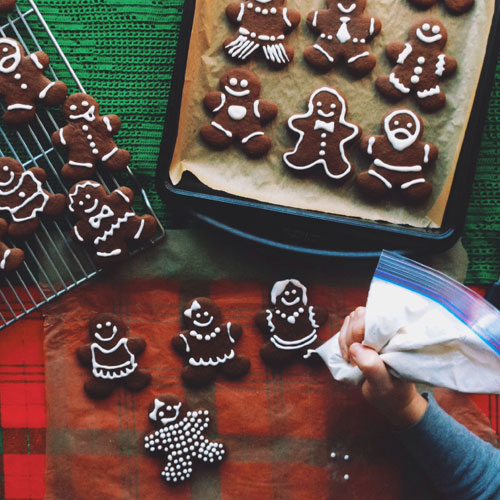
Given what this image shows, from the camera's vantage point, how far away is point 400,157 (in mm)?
1158

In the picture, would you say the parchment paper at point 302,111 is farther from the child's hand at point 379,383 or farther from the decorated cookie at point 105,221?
the child's hand at point 379,383

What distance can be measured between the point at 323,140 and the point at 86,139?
1.59ft

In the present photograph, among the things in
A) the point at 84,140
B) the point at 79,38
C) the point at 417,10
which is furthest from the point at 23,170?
the point at 417,10

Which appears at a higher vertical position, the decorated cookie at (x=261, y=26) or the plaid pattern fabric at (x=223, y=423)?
the decorated cookie at (x=261, y=26)

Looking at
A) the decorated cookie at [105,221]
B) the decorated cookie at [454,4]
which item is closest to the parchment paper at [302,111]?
the decorated cookie at [454,4]

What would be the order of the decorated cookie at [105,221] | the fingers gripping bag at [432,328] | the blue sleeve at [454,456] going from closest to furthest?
the fingers gripping bag at [432,328] < the blue sleeve at [454,456] < the decorated cookie at [105,221]

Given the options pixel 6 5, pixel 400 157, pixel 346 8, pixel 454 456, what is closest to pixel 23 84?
pixel 6 5

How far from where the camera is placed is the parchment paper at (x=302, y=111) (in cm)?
116

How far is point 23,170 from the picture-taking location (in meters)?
1.15

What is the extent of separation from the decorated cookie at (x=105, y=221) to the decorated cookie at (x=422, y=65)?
0.58 meters

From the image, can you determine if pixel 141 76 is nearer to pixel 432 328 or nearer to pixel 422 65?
pixel 422 65

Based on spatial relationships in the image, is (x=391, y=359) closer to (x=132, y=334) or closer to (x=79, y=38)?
(x=132, y=334)

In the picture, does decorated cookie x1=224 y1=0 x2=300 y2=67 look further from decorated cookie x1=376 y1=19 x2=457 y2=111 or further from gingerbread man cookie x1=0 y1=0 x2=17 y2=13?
gingerbread man cookie x1=0 y1=0 x2=17 y2=13

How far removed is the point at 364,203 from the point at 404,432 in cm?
46
